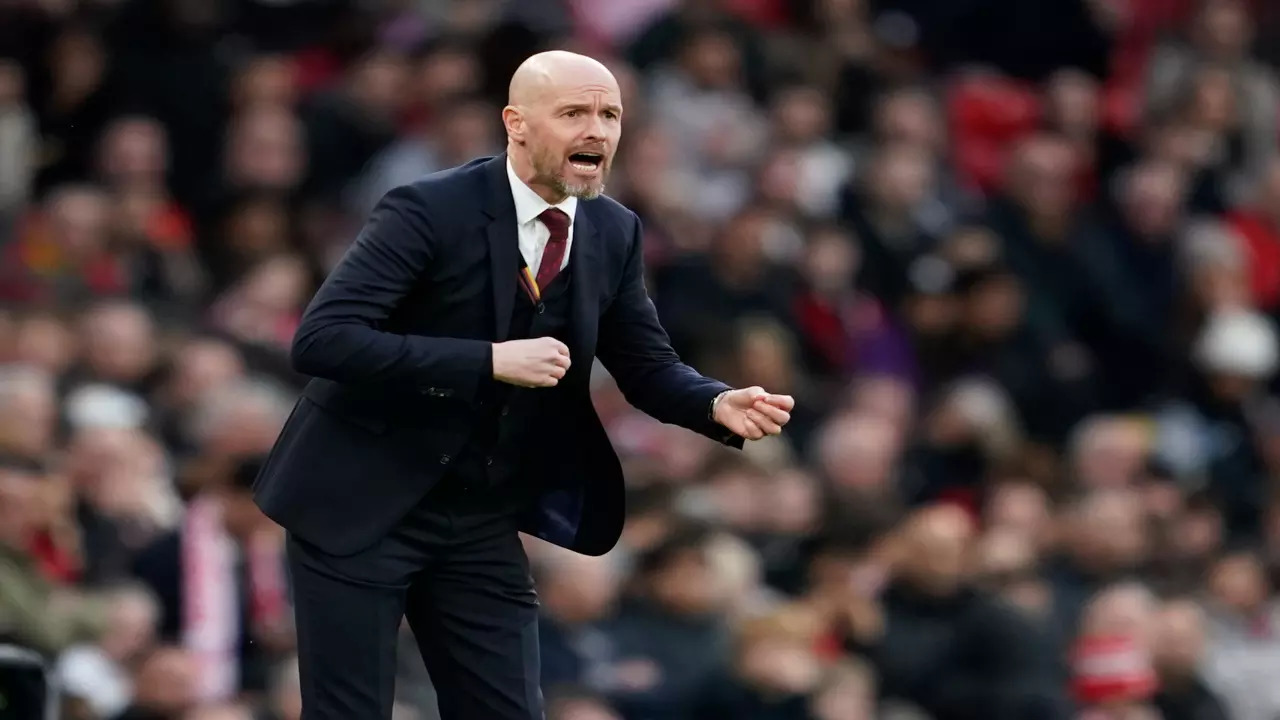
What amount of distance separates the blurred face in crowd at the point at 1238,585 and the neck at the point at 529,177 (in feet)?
20.2

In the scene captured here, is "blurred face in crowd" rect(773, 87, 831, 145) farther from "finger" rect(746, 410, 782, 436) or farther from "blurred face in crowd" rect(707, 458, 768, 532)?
"finger" rect(746, 410, 782, 436)

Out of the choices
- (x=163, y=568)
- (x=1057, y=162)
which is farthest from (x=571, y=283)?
(x=1057, y=162)

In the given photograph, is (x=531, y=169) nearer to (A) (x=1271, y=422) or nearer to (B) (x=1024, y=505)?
(B) (x=1024, y=505)

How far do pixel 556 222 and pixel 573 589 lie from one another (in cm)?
329

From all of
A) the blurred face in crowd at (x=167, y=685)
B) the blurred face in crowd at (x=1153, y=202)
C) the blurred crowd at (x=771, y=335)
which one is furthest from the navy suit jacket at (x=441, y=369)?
the blurred face in crowd at (x=1153, y=202)

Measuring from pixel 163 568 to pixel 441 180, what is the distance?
2.94m

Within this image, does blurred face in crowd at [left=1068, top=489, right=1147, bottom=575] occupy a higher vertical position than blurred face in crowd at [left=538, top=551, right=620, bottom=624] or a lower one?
higher

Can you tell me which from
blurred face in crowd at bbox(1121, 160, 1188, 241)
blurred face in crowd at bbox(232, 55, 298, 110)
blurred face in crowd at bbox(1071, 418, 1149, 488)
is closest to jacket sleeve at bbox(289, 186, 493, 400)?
blurred face in crowd at bbox(232, 55, 298, 110)

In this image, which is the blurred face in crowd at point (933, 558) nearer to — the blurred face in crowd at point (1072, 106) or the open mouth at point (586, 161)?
the blurred face in crowd at point (1072, 106)

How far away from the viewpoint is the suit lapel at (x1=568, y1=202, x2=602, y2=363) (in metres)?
5.21

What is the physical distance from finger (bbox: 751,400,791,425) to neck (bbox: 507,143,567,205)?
2.00ft

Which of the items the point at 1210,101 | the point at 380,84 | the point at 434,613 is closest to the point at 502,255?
the point at 434,613

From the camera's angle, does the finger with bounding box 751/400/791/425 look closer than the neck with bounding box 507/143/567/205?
Yes

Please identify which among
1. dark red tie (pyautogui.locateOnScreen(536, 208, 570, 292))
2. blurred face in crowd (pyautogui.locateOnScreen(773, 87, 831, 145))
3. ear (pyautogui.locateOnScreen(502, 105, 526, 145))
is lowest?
dark red tie (pyautogui.locateOnScreen(536, 208, 570, 292))
